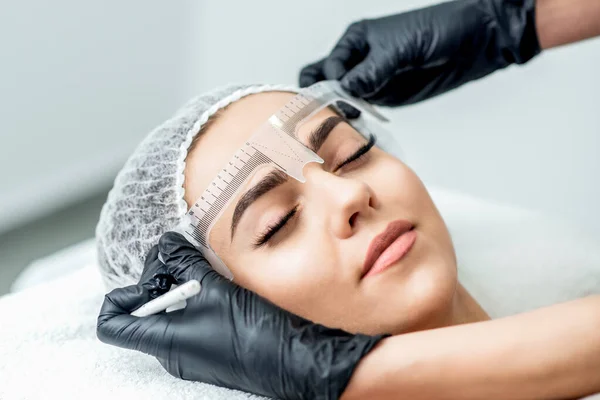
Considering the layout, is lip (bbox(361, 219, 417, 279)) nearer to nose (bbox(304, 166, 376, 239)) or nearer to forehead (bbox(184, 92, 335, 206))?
nose (bbox(304, 166, 376, 239))

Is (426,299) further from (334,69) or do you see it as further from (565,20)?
(565,20)

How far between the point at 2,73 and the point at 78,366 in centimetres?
121

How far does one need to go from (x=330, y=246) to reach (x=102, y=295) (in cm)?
63

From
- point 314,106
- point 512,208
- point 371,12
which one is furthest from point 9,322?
point 371,12

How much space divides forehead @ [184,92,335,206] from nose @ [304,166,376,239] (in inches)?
4.4

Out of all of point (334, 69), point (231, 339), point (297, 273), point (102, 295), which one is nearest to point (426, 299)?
point (297, 273)

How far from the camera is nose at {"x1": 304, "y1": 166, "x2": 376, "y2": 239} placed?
1.07 meters

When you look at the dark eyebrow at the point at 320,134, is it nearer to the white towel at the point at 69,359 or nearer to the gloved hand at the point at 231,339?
the gloved hand at the point at 231,339

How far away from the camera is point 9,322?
1323 mm

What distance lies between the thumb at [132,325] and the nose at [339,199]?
299 millimetres

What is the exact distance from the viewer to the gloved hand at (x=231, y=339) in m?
0.92

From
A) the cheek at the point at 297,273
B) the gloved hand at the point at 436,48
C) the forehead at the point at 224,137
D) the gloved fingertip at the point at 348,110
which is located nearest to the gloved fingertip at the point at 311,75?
the gloved hand at the point at 436,48

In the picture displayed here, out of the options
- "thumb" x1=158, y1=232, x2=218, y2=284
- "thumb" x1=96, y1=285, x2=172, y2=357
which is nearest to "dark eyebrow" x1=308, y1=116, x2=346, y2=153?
"thumb" x1=158, y1=232, x2=218, y2=284

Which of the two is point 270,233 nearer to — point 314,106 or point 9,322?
point 314,106
